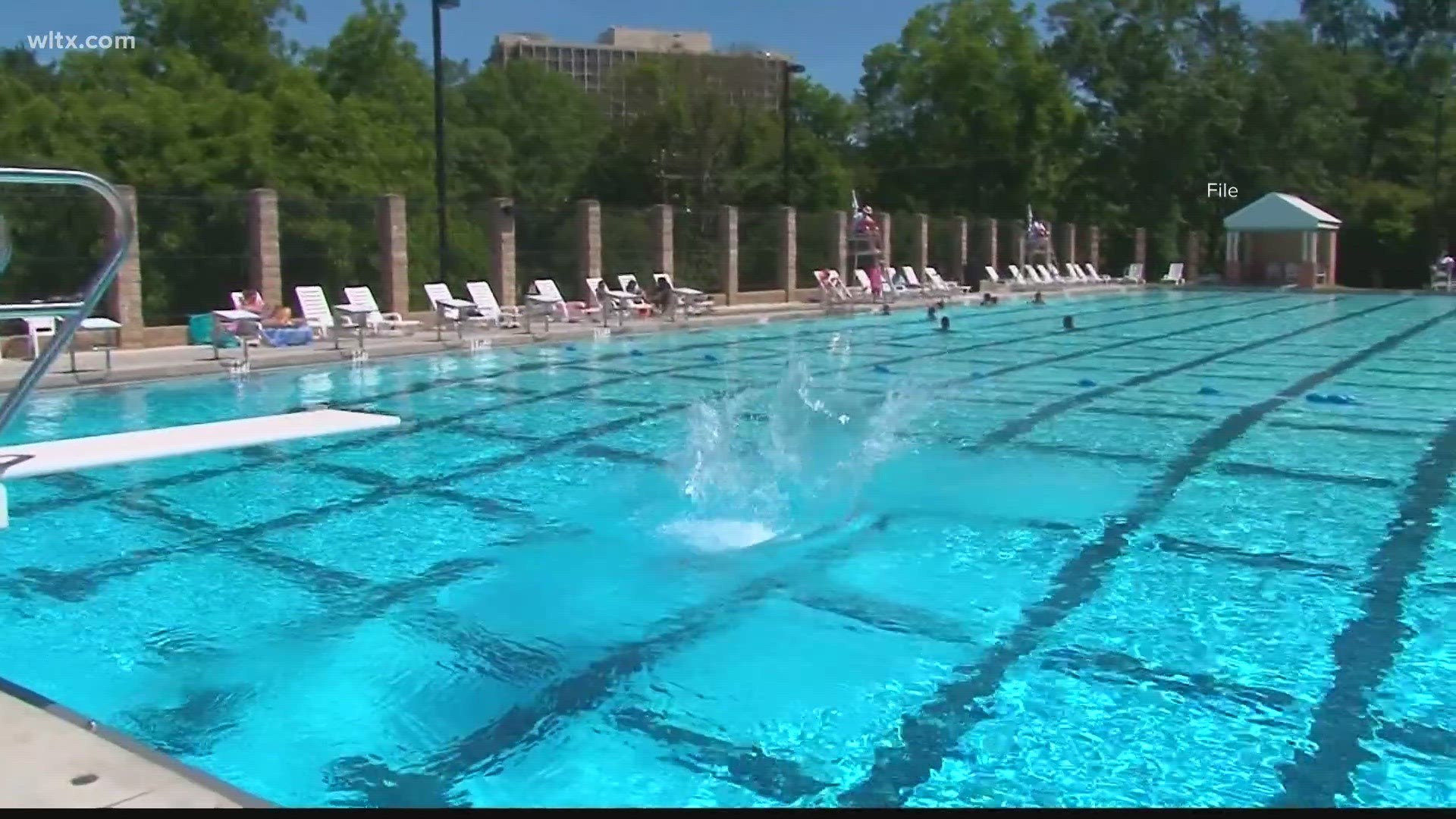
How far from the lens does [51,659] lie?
16.5ft

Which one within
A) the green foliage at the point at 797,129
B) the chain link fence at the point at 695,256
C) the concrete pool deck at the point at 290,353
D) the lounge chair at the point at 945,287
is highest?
the green foliage at the point at 797,129

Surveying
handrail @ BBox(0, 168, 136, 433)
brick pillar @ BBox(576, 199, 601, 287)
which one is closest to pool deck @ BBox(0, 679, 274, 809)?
handrail @ BBox(0, 168, 136, 433)

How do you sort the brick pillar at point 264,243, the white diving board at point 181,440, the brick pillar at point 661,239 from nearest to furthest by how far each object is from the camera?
the white diving board at point 181,440
the brick pillar at point 264,243
the brick pillar at point 661,239

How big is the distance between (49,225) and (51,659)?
1342 centimetres

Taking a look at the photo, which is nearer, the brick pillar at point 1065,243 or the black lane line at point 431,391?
the black lane line at point 431,391

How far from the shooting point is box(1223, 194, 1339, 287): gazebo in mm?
35938

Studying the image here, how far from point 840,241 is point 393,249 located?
529 inches

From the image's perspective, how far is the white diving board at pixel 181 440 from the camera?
850 cm

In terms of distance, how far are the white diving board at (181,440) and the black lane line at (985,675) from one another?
5998 millimetres

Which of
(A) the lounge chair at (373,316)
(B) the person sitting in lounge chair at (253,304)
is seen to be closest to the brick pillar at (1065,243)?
(A) the lounge chair at (373,316)

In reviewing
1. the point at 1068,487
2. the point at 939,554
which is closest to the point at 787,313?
the point at 1068,487

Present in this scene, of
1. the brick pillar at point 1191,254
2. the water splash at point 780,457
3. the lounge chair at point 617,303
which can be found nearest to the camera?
the water splash at point 780,457

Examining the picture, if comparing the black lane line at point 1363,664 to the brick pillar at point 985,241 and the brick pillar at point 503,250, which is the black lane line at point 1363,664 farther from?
the brick pillar at point 985,241
